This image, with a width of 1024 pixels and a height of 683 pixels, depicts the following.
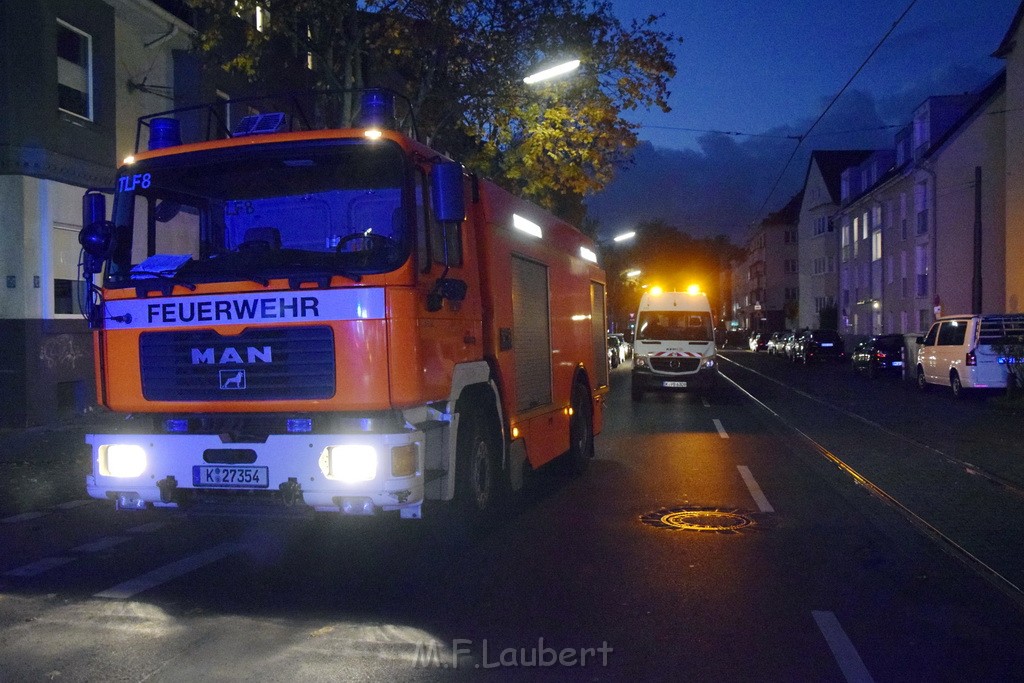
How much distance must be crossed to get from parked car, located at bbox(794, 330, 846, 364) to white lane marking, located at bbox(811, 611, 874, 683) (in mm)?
42488

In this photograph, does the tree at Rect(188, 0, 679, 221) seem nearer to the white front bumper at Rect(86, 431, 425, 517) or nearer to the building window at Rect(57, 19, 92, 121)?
the building window at Rect(57, 19, 92, 121)

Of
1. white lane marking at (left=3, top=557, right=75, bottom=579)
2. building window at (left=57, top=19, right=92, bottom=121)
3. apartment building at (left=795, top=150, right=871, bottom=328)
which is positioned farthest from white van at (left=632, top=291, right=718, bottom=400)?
apartment building at (left=795, top=150, right=871, bottom=328)

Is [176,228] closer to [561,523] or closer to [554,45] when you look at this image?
[561,523]

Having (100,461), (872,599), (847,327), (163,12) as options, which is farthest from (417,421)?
(847,327)

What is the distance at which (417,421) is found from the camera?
6488 mm

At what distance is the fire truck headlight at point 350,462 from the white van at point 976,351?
60.2 feet

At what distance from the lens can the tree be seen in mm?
18016

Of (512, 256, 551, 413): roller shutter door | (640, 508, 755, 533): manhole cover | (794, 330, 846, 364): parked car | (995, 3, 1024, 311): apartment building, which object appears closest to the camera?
(640, 508, 755, 533): manhole cover

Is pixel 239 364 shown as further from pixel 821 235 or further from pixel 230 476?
pixel 821 235

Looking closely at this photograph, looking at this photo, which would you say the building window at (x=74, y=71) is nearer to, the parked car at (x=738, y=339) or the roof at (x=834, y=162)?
the roof at (x=834, y=162)

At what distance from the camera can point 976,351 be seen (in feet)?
74.2

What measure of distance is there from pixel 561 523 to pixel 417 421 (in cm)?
234

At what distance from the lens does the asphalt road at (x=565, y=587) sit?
482 cm

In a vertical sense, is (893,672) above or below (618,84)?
below
